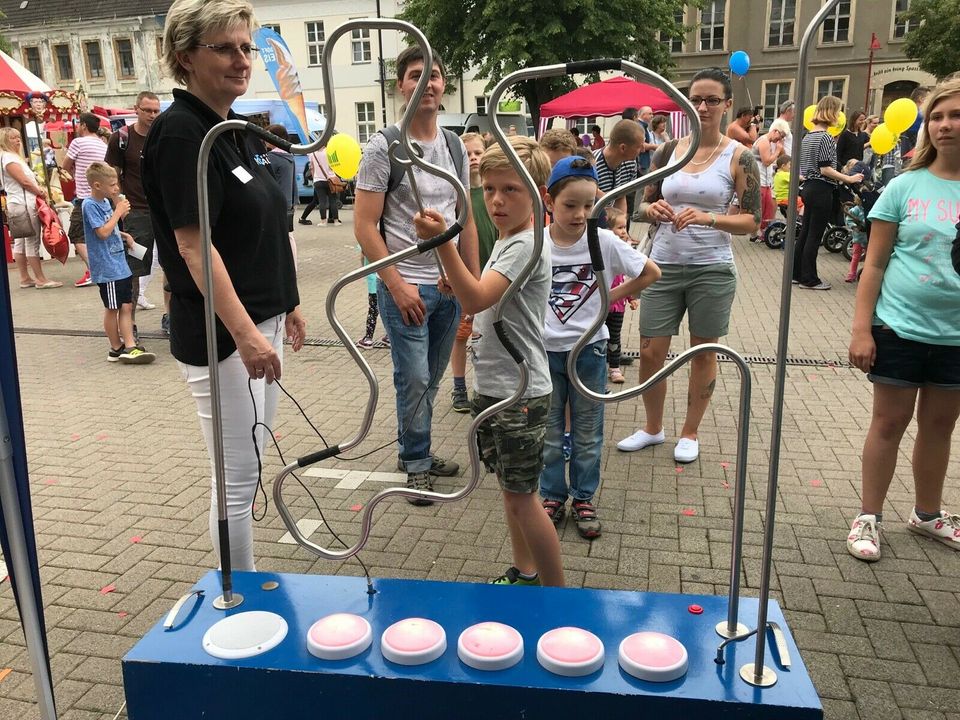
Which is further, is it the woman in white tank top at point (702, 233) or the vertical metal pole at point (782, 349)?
the woman in white tank top at point (702, 233)

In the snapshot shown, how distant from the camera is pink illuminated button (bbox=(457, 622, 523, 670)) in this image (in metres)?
1.59

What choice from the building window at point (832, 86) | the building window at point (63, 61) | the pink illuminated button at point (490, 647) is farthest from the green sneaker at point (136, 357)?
the building window at point (63, 61)

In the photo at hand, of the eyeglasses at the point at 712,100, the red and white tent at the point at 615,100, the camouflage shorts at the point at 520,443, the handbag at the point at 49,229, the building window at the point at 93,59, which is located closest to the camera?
the camouflage shorts at the point at 520,443

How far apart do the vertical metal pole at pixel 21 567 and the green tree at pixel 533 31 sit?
2441cm

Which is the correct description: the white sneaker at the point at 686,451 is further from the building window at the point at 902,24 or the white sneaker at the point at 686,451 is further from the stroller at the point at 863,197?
the building window at the point at 902,24

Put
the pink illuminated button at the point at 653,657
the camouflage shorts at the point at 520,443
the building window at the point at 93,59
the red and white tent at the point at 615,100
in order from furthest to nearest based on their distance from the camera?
1. the building window at the point at 93,59
2. the red and white tent at the point at 615,100
3. the camouflage shorts at the point at 520,443
4. the pink illuminated button at the point at 653,657

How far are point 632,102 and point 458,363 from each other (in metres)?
9.54

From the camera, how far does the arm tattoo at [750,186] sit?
12.0ft

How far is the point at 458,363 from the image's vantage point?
504 centimetres

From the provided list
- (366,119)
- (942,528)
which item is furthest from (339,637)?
(366,119)

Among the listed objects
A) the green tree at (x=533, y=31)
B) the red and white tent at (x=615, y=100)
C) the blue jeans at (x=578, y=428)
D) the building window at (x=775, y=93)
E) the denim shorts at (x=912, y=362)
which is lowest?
the blue jeans at (x=578, y=428)

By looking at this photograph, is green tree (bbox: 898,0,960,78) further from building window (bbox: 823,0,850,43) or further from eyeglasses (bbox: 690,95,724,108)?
eyeglasses (bbox: 690,95,724,108)

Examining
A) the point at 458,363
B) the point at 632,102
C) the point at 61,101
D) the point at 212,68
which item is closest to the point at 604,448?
the point at 458,363

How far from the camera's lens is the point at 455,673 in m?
1.59
